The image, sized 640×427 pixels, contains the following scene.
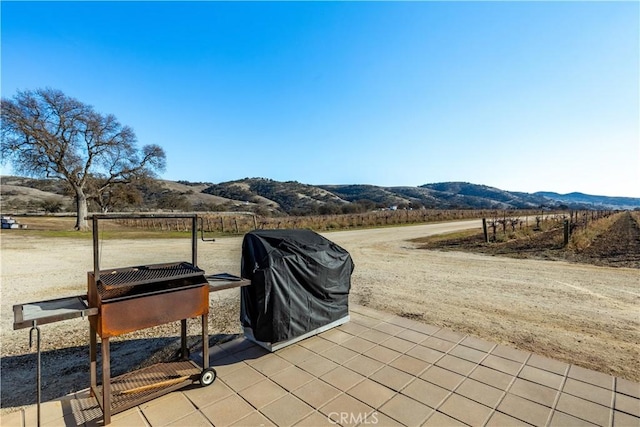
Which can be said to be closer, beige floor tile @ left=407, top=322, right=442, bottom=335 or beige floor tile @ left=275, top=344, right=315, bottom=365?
beige floor tile @ left=275, top=344, right=315, bottom=365

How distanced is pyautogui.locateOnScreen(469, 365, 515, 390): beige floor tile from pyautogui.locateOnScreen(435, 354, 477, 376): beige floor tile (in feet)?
0.20

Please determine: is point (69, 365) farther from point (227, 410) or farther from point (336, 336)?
point (336, 336)

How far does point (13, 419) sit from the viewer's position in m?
2.36

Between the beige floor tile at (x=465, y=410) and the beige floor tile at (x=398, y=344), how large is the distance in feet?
2.89

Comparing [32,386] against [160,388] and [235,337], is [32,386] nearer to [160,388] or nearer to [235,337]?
[160,388]

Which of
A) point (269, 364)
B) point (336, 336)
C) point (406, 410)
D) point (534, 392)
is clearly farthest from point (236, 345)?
point (534, 392)

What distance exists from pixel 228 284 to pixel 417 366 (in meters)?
1.96

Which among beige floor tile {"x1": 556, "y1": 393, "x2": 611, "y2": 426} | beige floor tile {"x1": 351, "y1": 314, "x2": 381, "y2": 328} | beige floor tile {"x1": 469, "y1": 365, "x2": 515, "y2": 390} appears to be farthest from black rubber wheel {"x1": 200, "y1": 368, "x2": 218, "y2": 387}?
beige floor tile {"x1": 556, "y1": 393, "x2": 611, "y2": 426}

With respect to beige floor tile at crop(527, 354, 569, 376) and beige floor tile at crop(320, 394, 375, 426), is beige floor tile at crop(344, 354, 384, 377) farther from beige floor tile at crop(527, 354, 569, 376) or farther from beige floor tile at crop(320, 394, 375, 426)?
beige floor tile at crop(527, 354, 569, 376)

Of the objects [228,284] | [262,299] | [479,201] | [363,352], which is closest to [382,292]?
[363,352]

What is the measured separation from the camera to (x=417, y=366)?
307 centimetres

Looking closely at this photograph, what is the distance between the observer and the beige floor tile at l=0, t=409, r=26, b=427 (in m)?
2.29

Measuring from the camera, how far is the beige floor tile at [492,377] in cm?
277

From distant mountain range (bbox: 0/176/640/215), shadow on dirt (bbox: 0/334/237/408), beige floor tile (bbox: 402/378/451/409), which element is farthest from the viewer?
distant mountain range (bbox: 0/176/640/215)
